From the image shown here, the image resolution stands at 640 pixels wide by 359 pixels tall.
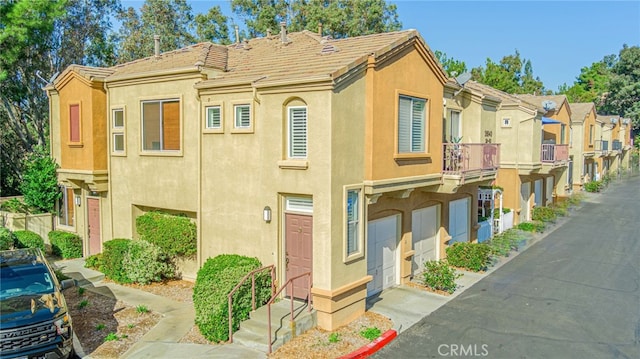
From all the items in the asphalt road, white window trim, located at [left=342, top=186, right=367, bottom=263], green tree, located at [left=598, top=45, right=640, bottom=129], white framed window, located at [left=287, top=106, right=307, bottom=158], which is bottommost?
the asphalt road

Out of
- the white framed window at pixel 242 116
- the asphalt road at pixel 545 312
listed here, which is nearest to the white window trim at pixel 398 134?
the white framed window at pixel 242 116

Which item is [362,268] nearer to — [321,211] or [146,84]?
[321,211]

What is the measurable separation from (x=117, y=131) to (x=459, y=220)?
42.8 ft

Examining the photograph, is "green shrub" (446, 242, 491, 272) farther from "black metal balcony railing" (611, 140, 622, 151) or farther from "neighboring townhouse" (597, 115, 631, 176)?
"black metal balcony railing" (611, 140, 622, 151)

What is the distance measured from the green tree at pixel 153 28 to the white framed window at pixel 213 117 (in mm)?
24112

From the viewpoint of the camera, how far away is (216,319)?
394 inches

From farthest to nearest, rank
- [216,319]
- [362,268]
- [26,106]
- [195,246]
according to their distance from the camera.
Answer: [26,106]
[195,246]
[362,268]
[216,319]

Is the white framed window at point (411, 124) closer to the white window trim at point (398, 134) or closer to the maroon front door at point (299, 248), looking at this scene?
the white window trim at point (398, 134)

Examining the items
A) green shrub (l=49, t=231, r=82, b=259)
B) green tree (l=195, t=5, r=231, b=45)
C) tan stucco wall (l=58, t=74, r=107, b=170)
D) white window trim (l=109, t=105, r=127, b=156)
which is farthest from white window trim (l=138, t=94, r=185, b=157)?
green tree (l=195, t=5, r=231, b=45)

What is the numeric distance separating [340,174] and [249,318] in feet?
12.6

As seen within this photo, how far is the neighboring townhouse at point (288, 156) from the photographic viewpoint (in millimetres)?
10859

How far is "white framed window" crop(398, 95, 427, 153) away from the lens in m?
12.8

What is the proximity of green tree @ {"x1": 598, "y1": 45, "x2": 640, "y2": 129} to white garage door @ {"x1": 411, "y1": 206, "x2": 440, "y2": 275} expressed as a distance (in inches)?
2404

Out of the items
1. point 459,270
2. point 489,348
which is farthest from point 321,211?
point 459,270
